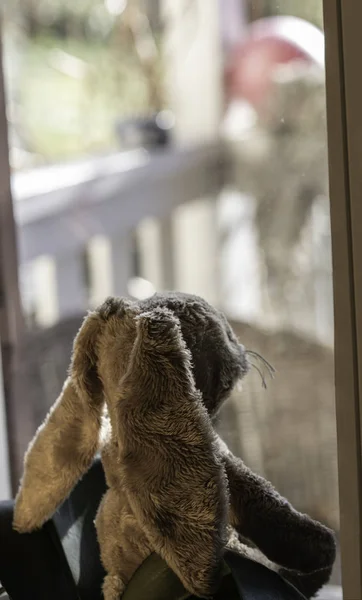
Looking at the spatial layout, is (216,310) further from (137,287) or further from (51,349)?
(137,287)

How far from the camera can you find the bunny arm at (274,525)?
494 mm

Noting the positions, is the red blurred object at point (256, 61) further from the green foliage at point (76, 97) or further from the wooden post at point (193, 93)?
the green foliage at point (76, 97)

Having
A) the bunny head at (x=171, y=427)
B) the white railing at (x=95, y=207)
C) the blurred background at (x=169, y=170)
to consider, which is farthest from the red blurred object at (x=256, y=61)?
the bunny head at (x=171, y=427)

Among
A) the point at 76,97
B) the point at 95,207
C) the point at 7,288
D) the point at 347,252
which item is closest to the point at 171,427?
the point at 347,252

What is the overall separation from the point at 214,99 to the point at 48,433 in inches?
55.8

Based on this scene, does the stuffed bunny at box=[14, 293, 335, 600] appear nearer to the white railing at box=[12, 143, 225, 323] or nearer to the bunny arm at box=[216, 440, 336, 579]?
the bunny arm at box=[216, 440, 336, 579]

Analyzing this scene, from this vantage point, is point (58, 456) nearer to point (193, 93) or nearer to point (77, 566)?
point (77, 566)

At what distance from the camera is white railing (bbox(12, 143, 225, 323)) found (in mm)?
1235

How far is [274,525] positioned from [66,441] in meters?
0.15

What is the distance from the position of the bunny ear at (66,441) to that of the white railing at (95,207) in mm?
576

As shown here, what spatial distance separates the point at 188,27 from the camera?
5.91 feet

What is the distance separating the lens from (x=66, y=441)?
52 cm

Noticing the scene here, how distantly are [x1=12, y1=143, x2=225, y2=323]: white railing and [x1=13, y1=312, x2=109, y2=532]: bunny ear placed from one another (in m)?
0.58

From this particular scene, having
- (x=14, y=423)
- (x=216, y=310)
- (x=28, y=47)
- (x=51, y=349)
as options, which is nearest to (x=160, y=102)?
(x=28, y=47)
